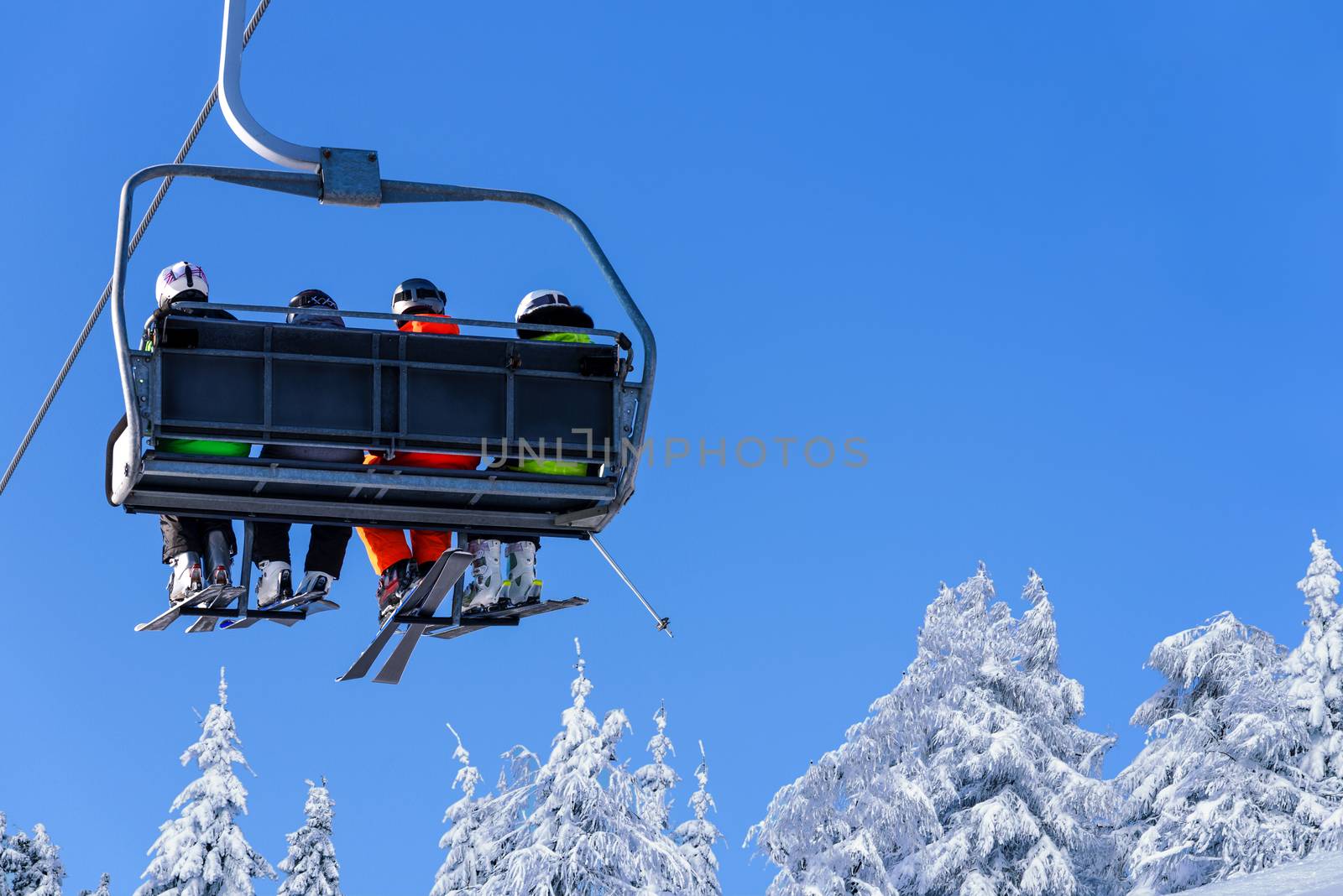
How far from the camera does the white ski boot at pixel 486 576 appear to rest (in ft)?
39.5

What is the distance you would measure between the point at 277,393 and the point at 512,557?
2552mm

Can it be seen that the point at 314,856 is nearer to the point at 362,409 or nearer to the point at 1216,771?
the point at 1216,771

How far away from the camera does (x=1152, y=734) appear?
3134 cm

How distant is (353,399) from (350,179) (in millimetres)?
1363

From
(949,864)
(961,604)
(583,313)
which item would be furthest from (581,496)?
(961,604)

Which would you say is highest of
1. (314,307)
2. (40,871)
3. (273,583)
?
(40,871)

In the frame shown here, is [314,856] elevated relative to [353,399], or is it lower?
elevated

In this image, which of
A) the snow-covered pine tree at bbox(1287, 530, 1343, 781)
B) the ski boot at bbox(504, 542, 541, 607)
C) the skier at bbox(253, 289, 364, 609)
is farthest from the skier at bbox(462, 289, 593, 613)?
the snow-covered pine tree at bbox(1287, 530, 1343, 781)

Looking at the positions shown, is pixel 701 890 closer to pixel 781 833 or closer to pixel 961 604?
pixel 781 833

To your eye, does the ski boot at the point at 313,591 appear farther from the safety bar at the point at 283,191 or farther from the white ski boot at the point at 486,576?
the safety bar at the point at 283,191

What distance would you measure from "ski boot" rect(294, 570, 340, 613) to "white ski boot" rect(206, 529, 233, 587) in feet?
1.48

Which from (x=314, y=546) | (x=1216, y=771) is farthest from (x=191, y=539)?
(x=1216, y=771)

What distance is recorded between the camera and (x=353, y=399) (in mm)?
10188

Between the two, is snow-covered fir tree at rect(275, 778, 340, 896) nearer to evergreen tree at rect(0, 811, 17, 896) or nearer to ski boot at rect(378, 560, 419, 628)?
evergreen tree at rect(0, 811, 17, 896)
